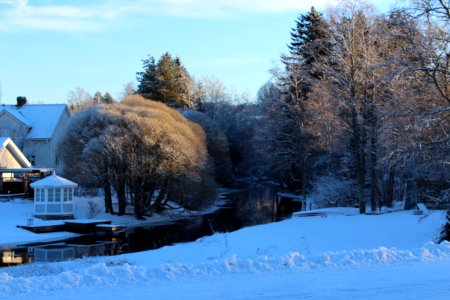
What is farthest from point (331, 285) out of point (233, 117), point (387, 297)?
point (233, 117)

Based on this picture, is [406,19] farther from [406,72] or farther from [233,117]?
[233,117]

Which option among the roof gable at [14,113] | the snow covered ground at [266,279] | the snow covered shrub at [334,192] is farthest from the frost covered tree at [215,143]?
the snow covered ground at [266,279]

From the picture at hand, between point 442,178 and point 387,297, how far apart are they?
13.1m

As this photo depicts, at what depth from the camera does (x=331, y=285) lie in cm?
803

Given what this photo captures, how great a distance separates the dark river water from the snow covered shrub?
2.92 meters

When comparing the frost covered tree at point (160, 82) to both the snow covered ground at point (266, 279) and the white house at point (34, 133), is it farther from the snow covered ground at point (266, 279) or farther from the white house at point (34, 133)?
the snow covered ground at point (266, 279)

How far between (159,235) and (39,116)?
3617 centimetres

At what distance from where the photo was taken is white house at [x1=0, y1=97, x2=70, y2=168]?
5750 cm

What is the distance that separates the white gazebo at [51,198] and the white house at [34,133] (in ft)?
74.1

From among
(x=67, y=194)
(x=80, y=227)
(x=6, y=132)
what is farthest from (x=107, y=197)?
(x=6, y=132)

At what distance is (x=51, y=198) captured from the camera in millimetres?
35031

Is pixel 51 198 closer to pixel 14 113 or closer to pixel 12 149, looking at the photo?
pixel 12 149


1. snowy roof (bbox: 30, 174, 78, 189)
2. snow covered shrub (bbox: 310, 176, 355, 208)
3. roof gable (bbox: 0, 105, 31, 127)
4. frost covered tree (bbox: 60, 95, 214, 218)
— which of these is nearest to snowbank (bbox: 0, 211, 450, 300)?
snow covered shrub (bbox: 310, 176, 355, 208)

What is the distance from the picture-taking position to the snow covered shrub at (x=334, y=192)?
112 feet
